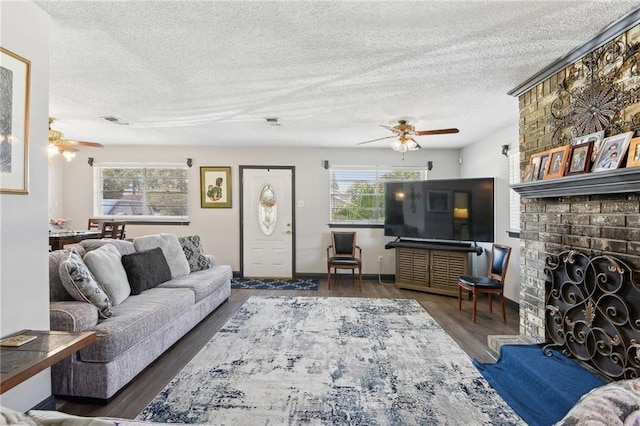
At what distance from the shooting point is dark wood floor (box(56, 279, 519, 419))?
2137 millimetres

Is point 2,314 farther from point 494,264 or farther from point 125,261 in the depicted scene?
point 494,264

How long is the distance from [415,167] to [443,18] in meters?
4.14

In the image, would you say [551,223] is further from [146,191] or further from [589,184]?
[146,191]

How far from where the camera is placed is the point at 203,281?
369cm

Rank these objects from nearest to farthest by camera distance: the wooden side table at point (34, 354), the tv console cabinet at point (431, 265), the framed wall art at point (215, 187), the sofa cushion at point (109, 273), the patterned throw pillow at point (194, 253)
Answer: the wooden side table at point (34, 354), the sofa cushion at point (109, 273), the patterned throw pillow at point (194, 253), the tv console cabinet at point (431, 265), the framed wall art at point (215, 187)

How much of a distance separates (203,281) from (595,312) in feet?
11.5

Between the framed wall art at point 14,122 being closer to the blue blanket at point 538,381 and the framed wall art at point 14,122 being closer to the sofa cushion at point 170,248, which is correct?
the sofa cushion at point 170,248

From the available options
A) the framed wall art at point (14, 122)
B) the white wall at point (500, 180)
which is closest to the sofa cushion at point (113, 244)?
the framed wall art at point (14, 122)

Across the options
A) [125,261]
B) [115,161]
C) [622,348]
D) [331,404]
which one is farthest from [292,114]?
[115,161]

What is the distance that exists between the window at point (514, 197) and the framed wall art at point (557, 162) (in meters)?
1.83

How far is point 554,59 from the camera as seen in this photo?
2.42 meters

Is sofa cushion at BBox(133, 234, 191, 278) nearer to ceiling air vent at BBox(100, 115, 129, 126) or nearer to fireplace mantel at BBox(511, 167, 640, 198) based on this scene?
ceiling air vent at BBox(100, 115, 129, 126)

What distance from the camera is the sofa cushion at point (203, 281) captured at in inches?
136

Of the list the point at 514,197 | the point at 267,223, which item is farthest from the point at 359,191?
the point at 514,197
